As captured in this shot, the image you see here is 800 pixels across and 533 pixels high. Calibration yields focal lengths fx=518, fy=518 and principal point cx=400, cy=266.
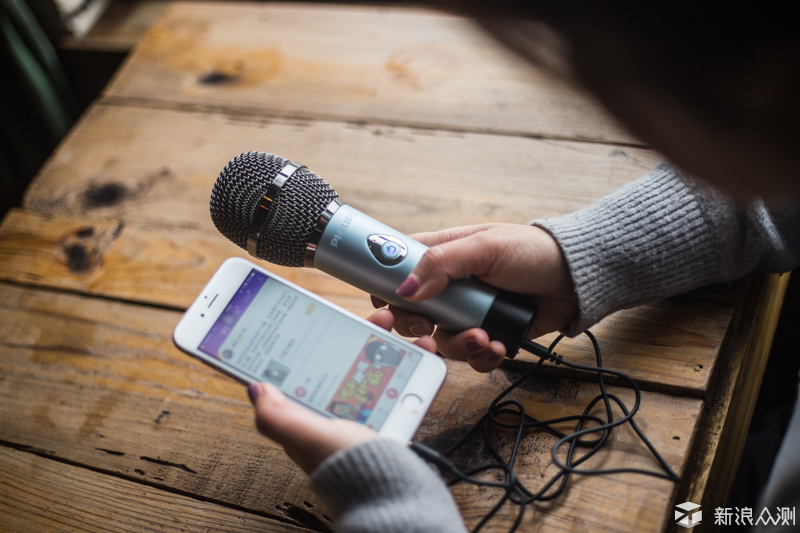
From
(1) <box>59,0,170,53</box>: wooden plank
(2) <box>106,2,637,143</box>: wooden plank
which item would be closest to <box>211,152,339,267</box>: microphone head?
(2) <box>106,2,637,143</box>: wooden plank

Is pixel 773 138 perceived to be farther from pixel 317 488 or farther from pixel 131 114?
pixel 131 114

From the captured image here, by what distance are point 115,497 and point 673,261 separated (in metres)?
0.65

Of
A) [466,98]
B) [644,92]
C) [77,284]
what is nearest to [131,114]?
[77,284]

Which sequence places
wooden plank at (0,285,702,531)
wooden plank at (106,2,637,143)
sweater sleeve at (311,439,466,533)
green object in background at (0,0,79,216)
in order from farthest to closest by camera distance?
green object in background at (0,0,79,216) < wooden plank at (106,2,637,143) < wooden plank at (0,285,702,531) < sweater sleeve at (311,439,466,533)

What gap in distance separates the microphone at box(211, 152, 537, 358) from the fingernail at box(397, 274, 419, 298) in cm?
1

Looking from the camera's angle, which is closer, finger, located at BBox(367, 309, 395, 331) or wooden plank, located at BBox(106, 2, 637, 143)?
finger, located at BBox(367, 309, 395, 331)

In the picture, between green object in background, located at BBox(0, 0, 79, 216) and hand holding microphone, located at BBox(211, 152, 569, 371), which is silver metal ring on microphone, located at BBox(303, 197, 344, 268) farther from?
green object in background, located at BBox(0, 0, 79, 216)

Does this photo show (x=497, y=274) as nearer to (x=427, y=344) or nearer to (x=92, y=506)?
(x=427, y=344)

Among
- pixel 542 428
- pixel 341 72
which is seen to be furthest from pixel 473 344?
pixel 341 72

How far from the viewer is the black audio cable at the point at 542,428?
48cm

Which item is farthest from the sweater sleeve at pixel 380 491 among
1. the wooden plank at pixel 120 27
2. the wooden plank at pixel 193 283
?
the wooden plank at pixel 120 27

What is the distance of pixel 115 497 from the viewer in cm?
57

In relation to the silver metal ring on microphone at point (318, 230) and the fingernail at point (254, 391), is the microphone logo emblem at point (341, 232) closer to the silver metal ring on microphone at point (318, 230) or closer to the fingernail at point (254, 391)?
the silver metal ring on microphone at point (318, 230)

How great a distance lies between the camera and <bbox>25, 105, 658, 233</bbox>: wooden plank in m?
0.73
